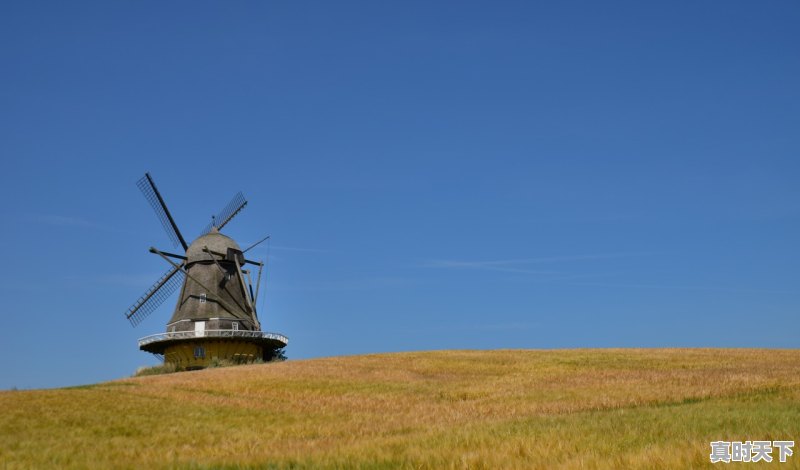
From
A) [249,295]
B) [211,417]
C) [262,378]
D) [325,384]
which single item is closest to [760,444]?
[211,417]

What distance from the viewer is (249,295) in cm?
5822

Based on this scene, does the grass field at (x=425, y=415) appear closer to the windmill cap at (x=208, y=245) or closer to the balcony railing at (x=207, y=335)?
the balcony railing at (x=207, y=335)

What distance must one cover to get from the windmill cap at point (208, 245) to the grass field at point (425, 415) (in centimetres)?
1953

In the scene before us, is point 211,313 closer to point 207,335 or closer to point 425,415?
point 207,335

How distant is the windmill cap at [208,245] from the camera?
57234 mm

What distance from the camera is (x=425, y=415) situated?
774 inches

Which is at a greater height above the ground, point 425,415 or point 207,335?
point 207,335

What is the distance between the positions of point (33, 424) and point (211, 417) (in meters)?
4.80

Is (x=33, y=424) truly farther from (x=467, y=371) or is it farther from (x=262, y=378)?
(x=467, y=371)

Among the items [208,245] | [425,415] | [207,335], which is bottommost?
[425,415]

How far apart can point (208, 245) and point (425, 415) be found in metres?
41.5

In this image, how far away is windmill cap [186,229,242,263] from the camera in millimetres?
57234

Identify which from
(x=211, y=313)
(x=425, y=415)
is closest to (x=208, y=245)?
(x=211, y=313)

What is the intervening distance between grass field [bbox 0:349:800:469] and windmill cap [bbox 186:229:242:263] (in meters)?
19.5
